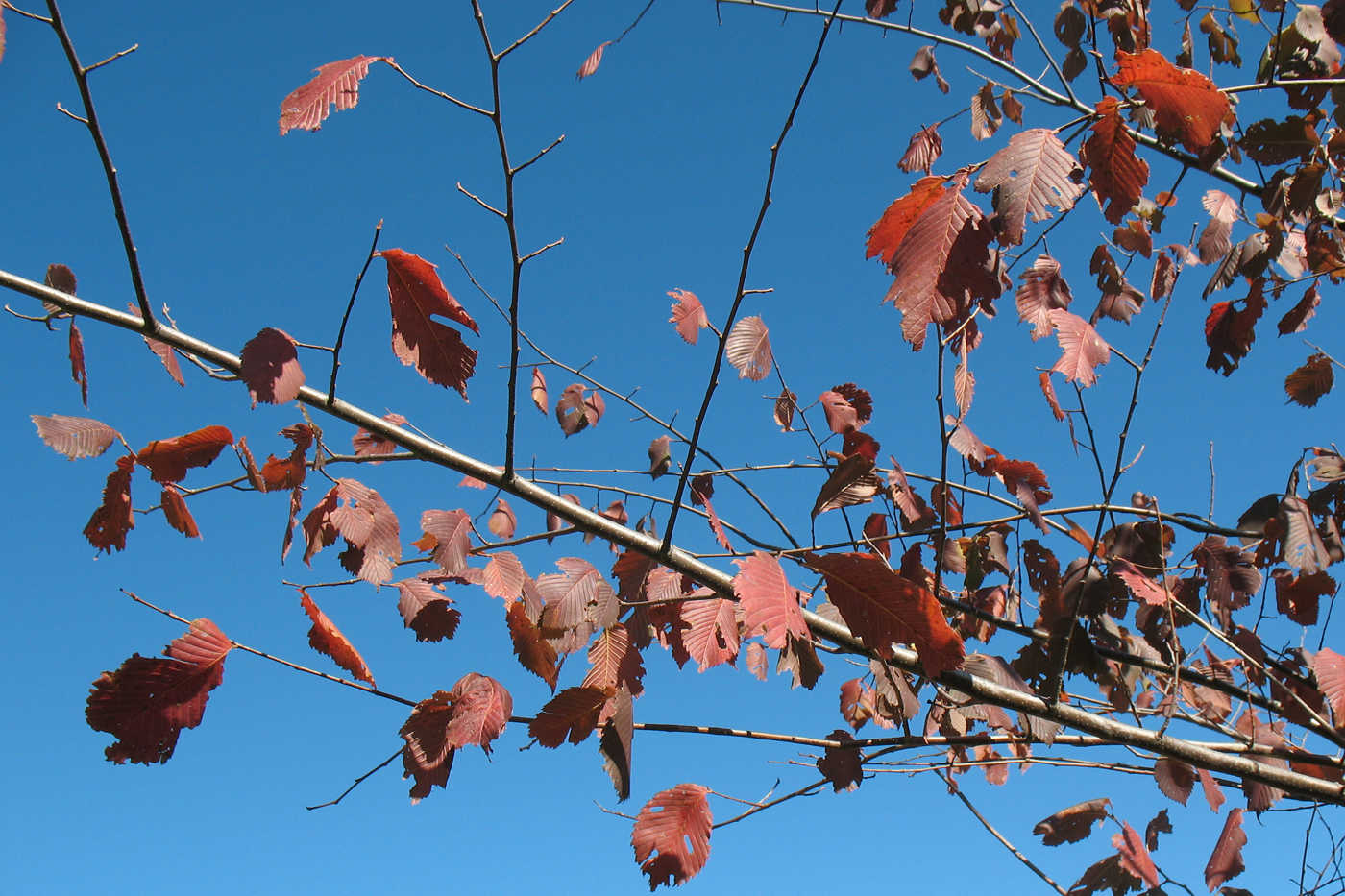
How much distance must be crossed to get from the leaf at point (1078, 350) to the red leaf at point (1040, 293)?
22 centimetres

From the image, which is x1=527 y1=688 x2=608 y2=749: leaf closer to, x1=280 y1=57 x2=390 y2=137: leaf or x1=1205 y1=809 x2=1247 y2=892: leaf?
x1=280 y1=57 x2=390 y2=137: leaf

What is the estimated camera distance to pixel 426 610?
5.90ft

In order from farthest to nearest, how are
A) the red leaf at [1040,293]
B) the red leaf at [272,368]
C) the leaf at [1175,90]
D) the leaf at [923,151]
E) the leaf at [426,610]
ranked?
the leaf at [923,151]
the red leaf at [1040,293]
the leaf at [426,610]
the red leaf at [272,368]
the leaf at [1175,90]

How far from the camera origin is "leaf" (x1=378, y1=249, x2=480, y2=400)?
4.54ft

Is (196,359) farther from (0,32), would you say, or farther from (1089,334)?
(1089,334)

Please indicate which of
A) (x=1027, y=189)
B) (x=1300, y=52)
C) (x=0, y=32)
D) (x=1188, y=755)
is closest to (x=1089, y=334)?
(x=1027, y=189)

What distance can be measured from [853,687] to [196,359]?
2.07m

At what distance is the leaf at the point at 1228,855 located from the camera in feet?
7.55

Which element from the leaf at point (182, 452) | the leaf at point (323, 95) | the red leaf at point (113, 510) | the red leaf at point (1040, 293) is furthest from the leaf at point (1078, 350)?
the red leaf at point (113, 510)

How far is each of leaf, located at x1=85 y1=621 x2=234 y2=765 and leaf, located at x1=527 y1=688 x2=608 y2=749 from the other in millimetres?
511

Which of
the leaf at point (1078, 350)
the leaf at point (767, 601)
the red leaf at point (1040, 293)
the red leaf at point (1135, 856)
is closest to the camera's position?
the leaf at point (767, 601)

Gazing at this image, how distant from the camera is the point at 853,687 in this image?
8.96ft

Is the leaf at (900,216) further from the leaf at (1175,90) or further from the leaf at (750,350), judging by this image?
the leaf at (750,350)

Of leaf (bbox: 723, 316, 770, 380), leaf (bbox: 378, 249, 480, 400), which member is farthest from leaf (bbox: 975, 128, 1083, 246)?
leaf (bbox: 723, 316, 770, 380)
